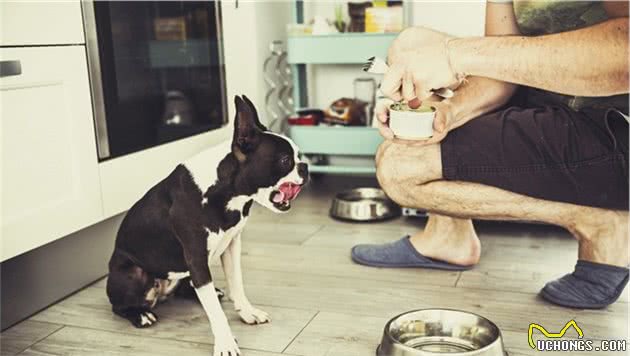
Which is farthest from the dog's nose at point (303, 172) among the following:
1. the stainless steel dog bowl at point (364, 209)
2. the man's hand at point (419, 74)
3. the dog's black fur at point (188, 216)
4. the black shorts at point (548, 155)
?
the stainless steel dog bowl at point (364, 209)

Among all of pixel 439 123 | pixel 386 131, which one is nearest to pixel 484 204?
pixel 439 123

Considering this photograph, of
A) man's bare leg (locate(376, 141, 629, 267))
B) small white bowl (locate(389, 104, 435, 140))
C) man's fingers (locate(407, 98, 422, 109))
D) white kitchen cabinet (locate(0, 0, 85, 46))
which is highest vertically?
white kitchen cabinet (locate(0, 0, 85, 46))

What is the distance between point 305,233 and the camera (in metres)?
2.34

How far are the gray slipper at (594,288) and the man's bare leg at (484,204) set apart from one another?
0.07 ft

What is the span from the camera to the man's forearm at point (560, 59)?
1360 mm

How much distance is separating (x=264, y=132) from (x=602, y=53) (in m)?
0.71

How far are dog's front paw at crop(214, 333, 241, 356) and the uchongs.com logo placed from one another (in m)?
0.65

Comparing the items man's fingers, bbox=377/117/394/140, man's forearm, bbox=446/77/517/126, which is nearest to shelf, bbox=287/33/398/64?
man's forearm, bbox=446/77/517/126

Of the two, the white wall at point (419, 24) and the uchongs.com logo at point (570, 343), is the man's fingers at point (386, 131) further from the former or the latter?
the white wall at point (419, 24)

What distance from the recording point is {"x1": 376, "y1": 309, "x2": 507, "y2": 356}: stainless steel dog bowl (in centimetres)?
144

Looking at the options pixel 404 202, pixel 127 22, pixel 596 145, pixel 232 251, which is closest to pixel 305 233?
pixel 404 202

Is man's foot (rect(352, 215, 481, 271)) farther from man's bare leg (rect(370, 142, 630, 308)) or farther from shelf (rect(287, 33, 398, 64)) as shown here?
shelf (rect(287, 33, 398, 64))

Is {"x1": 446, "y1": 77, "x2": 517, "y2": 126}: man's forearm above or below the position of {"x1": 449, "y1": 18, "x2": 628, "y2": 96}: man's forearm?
below

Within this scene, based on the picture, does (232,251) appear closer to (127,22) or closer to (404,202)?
(404,202)
